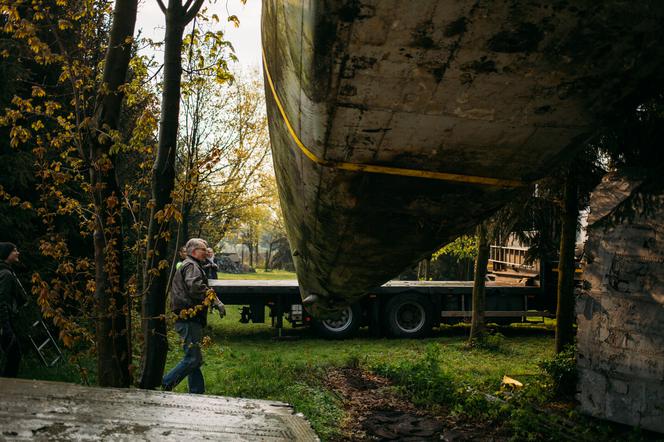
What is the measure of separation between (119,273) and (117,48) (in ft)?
6.99

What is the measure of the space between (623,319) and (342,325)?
668 centimetres

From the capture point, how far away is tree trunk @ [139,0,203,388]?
514 centimetres

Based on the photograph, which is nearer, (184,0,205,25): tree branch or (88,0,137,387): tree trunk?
(88,0,137,387): tree trunk

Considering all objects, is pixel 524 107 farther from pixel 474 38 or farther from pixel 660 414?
pixel 660 414

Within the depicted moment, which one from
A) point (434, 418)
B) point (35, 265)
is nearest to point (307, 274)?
point (434, 418)

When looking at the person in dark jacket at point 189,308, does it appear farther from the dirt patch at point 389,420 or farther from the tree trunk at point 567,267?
the tree trunk at point 567,267

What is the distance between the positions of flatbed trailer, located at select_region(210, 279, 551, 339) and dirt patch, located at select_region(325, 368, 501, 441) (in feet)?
12.3

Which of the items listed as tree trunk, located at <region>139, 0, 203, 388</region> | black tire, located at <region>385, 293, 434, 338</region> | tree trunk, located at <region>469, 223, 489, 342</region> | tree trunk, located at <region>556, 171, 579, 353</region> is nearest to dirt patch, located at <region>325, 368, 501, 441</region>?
tree trunk, located at <region>139, 0, 203, 388</region>

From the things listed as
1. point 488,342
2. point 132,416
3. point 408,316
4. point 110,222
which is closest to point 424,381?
point 488,342

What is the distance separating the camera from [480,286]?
419 inches

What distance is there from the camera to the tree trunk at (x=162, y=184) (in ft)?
16.9

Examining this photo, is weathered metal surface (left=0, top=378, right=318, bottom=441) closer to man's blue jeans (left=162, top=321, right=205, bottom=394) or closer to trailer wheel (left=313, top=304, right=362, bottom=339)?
man's blue jeans (left=162, top=321, right=205, bottom=394)

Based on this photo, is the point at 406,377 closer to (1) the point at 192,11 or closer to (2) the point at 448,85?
(1) the point at 192,11

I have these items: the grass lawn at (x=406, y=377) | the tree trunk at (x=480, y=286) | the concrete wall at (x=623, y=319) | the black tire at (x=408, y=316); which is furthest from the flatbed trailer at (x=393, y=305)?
the concrete wall at (x=623, y=319)
